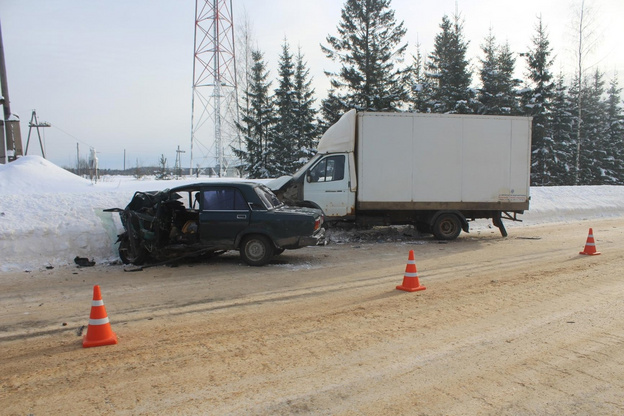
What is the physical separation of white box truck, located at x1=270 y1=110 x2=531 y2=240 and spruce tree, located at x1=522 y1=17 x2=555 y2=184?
2192 centimetres

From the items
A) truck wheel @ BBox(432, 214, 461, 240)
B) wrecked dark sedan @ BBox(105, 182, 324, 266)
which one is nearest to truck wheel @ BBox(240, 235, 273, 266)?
wrecked dark sedan @ BBox(105, 182, 324, 266)

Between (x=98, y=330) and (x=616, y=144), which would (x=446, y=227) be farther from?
Result: (x=616, y=144)

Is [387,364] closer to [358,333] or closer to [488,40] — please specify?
[358,333]

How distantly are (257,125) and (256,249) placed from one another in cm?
2343

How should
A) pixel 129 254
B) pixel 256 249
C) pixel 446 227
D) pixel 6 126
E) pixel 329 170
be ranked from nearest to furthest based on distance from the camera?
pixel 256 249, pixel 129 254, pixel 329 170, pixel 446 227, pixel 6 126

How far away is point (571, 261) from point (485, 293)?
3716 mm

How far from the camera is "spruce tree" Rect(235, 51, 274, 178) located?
102ft

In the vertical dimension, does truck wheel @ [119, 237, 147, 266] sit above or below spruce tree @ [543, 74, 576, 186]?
below

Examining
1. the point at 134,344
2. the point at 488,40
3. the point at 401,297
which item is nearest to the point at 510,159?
the point at 401,297

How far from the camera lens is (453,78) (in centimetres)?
3061

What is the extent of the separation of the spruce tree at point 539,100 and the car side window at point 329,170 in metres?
24.9

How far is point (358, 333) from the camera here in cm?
495

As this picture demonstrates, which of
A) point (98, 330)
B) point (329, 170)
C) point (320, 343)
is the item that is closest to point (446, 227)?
point (329, 170)

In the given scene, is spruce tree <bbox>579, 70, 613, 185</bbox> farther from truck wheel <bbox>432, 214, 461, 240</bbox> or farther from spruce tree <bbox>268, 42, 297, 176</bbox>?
truck wheel <bbox>432, 214, 461, 240</bbox>
